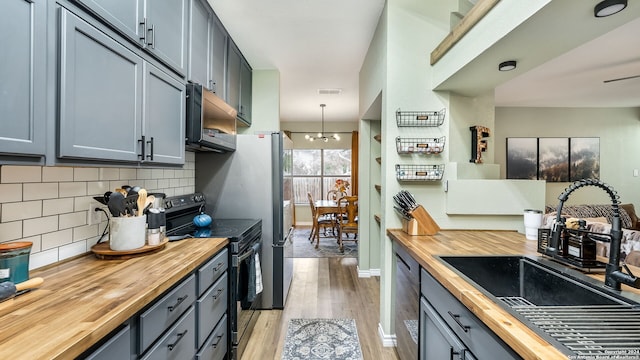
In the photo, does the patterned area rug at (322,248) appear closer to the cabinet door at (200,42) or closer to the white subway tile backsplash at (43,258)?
the cabinet door at (200,42)

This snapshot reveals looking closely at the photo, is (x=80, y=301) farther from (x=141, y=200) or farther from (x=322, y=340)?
(x=322, y=340)

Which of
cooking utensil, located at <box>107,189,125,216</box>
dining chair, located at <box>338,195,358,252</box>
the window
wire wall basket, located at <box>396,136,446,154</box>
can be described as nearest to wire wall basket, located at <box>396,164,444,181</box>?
wire wall basket, located at <box>396,136,446,154</box>

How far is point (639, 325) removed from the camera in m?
0.84

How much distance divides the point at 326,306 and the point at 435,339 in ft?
5.54

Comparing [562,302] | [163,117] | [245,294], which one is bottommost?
[245,294]

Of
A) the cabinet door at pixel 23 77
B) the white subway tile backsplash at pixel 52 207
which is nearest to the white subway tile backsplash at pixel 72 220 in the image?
the white subway tile backsplash at pixel 52 207

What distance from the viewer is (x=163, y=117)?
5.40 ft

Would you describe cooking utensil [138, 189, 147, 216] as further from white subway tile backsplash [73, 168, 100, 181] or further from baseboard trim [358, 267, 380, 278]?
baseboard trim [358, 267, 380, 278]

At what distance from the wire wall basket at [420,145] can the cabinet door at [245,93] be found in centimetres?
182

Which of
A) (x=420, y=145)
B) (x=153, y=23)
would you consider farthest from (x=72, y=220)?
(x=420, y=145)

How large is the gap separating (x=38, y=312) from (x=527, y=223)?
8.11 ft

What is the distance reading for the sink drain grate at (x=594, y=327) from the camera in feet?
2.39

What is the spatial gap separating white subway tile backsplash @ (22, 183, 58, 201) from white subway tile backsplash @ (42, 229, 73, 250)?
0.17 metres

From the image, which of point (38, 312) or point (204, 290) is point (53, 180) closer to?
point (38, 312)
